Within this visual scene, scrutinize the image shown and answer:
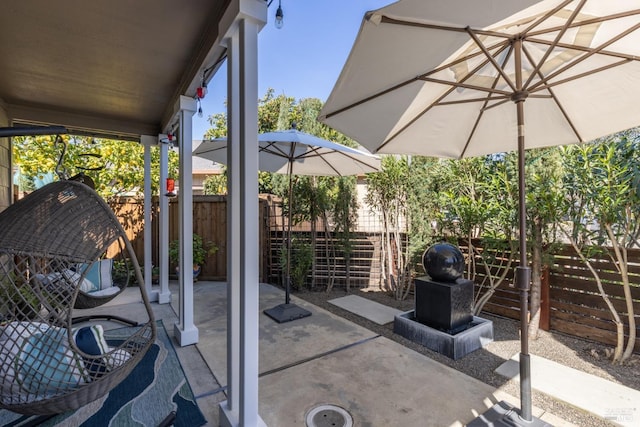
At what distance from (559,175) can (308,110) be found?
204 inches

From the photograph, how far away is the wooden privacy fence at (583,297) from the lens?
3.00 metres

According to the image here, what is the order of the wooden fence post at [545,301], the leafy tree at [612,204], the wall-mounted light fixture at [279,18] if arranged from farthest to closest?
the wooden fence post at [545,301] → the leafy tree at [612,204] → the wall-mounted light fixture at [279,18]

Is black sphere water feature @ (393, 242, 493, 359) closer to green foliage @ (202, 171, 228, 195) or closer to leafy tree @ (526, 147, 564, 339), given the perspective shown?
leafy tree @ (526, 147, 564, 339)

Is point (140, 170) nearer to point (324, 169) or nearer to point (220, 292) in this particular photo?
point (220, 292)

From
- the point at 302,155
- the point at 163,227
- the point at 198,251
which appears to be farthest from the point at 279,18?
the point at 198,251

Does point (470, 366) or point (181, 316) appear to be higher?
point (181, 316)

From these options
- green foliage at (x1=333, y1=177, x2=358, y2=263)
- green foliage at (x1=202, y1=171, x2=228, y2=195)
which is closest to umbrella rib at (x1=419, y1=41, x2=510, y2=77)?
green foliage at (x1=333, y1=177, x2=358, y2=263)

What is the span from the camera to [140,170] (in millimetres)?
7277

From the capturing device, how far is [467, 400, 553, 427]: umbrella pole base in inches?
74.5

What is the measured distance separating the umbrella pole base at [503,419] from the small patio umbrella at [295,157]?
2410 mm

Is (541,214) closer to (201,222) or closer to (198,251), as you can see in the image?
(198,251)

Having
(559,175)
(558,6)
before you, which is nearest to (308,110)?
(559,175)

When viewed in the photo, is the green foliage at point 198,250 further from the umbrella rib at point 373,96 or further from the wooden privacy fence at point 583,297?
the wooden privacy fence at point 583,297

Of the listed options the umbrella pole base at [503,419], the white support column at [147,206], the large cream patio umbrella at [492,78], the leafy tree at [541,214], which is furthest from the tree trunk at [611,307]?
the white support column at [147,206]
